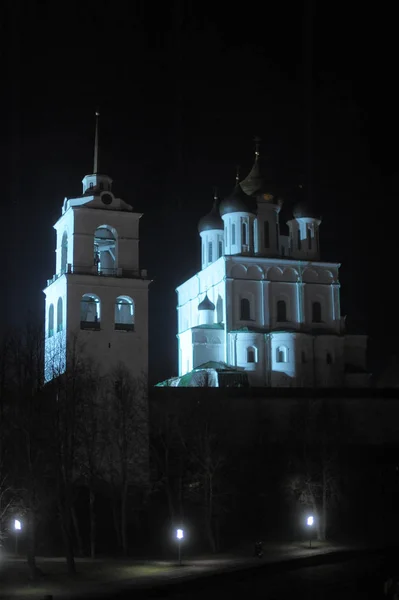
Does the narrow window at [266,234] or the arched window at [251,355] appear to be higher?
the narrow window at [266,234]

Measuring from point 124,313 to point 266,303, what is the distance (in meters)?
18.0

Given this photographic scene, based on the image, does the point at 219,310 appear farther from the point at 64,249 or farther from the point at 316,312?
the point at 64,249

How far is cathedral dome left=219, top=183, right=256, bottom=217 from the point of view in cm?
6000

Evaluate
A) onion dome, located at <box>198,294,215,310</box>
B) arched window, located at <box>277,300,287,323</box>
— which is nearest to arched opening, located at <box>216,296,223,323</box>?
onion dome, located at <box>198,294,215,310</box>

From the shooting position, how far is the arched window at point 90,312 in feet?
134

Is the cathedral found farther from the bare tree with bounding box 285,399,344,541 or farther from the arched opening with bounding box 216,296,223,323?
the bare tree with bounding box 285,399,344,541

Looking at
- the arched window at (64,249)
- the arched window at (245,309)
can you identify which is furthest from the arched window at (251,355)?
the arched window at (64,249)

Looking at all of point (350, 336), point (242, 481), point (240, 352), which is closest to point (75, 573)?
point (242, 481)

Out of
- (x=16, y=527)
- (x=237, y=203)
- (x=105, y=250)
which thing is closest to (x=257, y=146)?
(x=237, y=203)

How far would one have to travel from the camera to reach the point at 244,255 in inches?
2322

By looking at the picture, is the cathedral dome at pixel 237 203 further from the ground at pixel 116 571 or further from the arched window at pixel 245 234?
the ground at pixel 116 571

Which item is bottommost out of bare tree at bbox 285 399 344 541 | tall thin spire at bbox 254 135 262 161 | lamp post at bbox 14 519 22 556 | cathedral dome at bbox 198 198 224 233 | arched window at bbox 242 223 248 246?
lamp post at bbox 14 519 22 556

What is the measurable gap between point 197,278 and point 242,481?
915 inches

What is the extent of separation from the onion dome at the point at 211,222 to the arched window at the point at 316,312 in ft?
27.6
